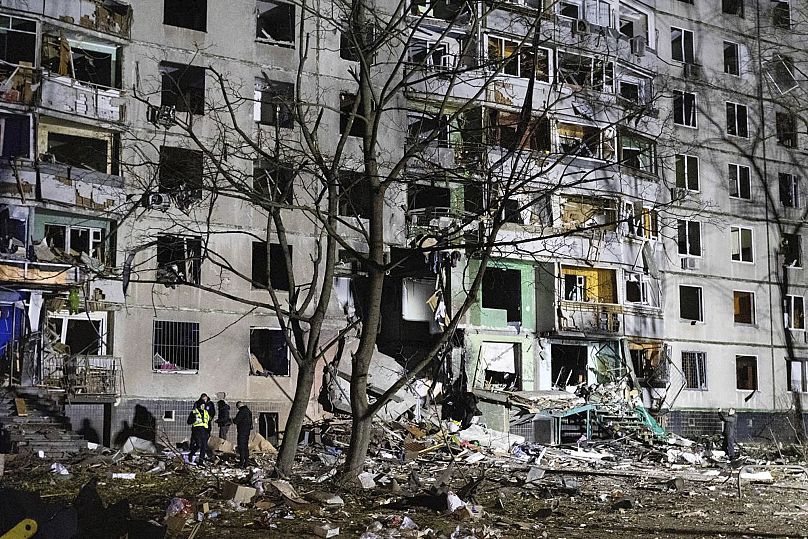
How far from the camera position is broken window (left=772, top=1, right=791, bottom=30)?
52272 millimetres

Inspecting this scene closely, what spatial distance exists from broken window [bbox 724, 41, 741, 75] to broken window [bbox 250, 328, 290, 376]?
27.3 meters

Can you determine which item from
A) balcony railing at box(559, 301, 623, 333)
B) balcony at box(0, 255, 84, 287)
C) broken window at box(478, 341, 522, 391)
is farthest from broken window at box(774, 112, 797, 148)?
balcony at box(0, 255, 84, 287)

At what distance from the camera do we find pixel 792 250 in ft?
165

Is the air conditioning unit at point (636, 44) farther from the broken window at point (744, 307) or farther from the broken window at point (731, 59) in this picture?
the broken window at point (744, 307)

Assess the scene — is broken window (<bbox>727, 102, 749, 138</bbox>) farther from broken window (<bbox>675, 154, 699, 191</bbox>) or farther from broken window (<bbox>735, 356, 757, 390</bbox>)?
broken window (<bbox>735, 356, 757, 390</bbox>)

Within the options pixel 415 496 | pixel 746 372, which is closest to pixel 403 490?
pixel 415 496

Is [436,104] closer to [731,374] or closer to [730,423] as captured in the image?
[730,423]

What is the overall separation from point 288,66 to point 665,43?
19865 mm

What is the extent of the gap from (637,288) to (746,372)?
8233 mm

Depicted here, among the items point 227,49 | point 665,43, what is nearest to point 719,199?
point 665,43

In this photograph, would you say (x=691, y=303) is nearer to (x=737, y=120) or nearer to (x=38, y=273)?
(x=737, y=120)

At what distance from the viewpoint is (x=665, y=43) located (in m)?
48.2

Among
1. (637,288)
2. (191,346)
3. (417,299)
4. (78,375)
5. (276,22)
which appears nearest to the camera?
(78,375)

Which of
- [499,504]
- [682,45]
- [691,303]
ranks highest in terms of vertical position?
[682,45]
